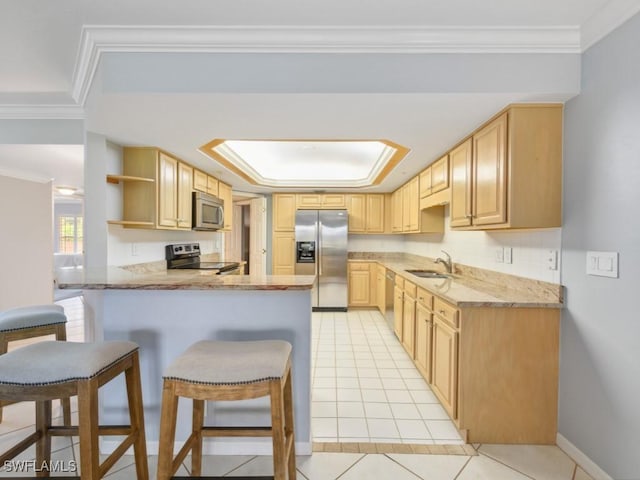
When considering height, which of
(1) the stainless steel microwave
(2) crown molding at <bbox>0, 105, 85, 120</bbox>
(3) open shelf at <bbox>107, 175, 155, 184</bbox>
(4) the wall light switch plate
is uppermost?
(2) crown molding at <bbox>0, 105, 85, 120</bbox>

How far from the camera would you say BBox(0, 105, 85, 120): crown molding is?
8.22 feet

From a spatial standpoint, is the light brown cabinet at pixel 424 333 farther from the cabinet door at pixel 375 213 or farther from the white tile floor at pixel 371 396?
the cabinet door at pixel 375 213

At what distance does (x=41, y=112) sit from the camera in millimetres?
2535

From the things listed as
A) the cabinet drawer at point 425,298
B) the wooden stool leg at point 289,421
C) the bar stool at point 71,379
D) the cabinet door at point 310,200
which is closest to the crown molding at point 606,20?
the cabinet drawer at point 425,298

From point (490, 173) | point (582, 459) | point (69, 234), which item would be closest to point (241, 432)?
point (582, 459)

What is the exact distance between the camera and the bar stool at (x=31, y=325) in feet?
5.67

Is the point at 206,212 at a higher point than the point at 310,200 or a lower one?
lower

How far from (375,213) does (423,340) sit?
3038 mm

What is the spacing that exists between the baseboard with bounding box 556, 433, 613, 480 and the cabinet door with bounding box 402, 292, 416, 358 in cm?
120

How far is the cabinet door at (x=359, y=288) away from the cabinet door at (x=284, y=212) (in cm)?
134

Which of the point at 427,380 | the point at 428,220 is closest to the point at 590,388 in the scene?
A: the point at 427,380

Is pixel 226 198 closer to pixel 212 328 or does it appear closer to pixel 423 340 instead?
pixel 212 328

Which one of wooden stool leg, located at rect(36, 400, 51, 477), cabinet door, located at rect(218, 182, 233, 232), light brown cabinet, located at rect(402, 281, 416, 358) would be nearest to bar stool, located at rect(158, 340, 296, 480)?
wooden stool leg, located at rect(36, 400, 51, 477)

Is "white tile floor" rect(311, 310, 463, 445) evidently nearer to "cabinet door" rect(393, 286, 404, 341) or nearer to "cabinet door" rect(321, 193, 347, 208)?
"cabinet door" rect(393, 286, 404, 341)
